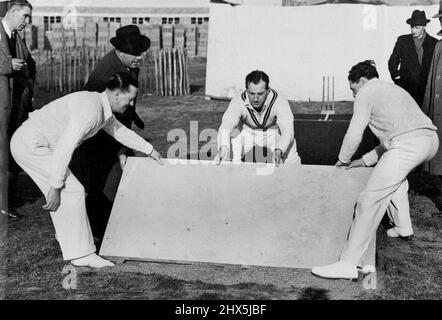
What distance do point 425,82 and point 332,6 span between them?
8974 mm

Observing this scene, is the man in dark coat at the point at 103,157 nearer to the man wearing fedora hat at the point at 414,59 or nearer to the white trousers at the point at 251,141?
the white trousers at the point at 251,141

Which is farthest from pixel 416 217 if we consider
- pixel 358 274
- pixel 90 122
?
pixel 90 122

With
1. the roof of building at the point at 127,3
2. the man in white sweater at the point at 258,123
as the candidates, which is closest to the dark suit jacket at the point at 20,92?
the man in white sweater at the point at 258,123

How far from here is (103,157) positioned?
218 inches

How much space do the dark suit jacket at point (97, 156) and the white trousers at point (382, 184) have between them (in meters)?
2.16

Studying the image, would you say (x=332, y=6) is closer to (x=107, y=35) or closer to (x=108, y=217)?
(x=108, y=217)

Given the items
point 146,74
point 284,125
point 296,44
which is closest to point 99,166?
point 284,125

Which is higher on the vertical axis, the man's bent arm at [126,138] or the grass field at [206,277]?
the man's bent arm at [126,138]

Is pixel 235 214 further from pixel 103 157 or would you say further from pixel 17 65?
pixel 17 65

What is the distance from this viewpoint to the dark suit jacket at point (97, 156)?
17.9ft

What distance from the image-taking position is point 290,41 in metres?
16.9

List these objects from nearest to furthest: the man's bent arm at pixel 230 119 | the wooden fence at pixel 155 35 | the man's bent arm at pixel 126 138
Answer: the man's bent arm at pixel 126 138 < the man's bent arm at pixel 230 119 < the wooden fence at pixel 155 35

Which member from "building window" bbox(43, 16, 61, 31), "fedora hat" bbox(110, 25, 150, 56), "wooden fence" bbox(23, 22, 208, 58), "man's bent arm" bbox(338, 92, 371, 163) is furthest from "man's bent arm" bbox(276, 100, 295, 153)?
"building window" bbox(43, 16, 61, 31)

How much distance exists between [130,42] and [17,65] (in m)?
1.57
